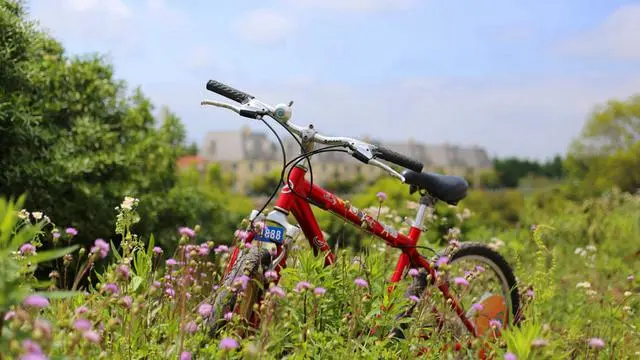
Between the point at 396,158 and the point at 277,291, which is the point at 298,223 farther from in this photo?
the point at 277,291

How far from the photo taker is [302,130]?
385 cm

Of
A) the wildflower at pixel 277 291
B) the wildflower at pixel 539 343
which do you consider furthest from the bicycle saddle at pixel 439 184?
the wildflower at pixel 539 343

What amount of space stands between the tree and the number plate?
3514 centimetres

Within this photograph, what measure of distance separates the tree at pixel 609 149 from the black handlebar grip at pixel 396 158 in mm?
34732

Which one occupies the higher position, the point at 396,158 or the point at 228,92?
the point at 228,92

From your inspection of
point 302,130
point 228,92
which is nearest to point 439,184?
point 302,130

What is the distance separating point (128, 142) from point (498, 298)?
4.78m

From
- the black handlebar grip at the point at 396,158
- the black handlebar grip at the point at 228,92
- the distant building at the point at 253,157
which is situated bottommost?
the distant building at the point at 253,157

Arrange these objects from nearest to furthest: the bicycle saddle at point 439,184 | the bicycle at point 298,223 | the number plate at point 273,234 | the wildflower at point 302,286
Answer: the wildflower at point 302,286, the bicycle at point 298,223, the number plate at point 273,234, the bicycle saddle at point 439,184

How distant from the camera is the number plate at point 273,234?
3.82 metres

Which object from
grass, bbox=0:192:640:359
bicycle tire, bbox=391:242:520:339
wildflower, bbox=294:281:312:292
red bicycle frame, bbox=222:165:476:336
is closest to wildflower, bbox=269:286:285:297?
grass, bbox=0:192:640:359

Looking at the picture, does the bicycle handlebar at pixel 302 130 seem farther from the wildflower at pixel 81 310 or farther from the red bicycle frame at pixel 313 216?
the wildflower at pixel 81 310

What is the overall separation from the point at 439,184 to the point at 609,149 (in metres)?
37.6

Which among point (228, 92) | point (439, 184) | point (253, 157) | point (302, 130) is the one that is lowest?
point (253, 157)
